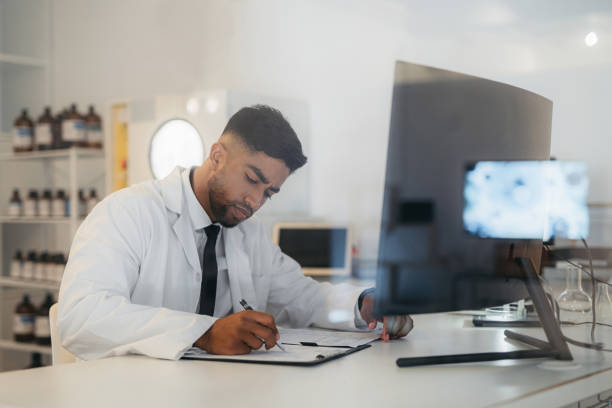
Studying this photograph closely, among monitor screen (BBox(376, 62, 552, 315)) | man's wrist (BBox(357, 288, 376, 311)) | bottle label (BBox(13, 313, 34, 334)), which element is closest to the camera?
monitor screen (BBox(376, 62, 552, 315))

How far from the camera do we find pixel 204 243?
142 cm

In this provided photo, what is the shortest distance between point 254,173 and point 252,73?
1052 millimetres

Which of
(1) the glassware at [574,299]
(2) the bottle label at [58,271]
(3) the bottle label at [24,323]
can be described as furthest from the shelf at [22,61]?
(1) the glassware at [574,299]

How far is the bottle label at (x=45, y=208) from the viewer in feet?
11.0

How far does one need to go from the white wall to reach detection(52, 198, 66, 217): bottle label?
1.17 meters

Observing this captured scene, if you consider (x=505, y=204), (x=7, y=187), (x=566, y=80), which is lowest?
(x=7, y=187)

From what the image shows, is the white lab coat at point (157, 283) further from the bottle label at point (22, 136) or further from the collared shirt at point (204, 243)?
the bottle label at point (22, 136)

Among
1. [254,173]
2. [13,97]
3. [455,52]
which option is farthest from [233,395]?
[13,97]

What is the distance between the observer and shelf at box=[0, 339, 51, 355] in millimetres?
3197

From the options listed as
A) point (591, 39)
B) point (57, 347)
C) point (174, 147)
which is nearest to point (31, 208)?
point (174, 147)

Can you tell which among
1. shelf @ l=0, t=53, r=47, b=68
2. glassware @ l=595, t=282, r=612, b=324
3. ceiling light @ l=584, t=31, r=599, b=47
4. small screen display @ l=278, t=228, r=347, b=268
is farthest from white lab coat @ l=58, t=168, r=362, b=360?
shelf @ l=0, t=53, r=47, b=68

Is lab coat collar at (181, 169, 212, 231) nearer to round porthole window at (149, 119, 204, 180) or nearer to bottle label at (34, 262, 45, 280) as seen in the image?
round porthole window at (149, 119, 204, 180)

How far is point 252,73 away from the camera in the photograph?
232cm

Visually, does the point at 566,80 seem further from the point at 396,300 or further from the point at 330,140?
the point at 396,300
